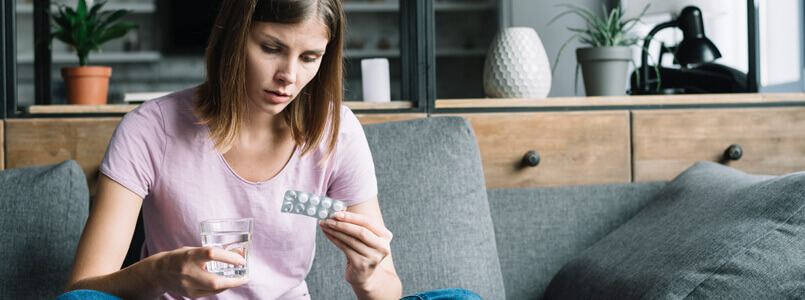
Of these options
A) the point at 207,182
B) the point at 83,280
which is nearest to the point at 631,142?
the point at 207,182

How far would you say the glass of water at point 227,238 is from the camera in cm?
90

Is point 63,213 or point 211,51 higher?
point 211,51

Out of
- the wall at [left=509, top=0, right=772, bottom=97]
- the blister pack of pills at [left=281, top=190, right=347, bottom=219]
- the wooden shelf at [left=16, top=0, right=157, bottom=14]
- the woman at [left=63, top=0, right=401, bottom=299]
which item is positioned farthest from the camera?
the wooden shelf at [left=16, top=0, right=157, bottom=14]

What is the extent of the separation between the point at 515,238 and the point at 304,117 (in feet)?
2.26

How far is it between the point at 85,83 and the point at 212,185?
744mm

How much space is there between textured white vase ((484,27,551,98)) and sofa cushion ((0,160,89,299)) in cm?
106

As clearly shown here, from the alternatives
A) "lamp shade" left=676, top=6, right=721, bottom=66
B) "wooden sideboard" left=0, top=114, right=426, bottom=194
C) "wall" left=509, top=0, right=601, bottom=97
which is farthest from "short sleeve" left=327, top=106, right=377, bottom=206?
"wall" left=509, top=0, right=601, bottom=97

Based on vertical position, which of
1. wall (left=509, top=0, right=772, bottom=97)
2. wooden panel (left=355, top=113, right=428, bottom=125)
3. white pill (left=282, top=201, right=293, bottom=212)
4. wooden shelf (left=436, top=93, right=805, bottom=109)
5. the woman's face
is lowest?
white pill (left=282, top=201, right=293, bottom=212)

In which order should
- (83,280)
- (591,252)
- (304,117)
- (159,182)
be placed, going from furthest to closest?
(591,252)
(304,117)
(159,182)
(83,280)

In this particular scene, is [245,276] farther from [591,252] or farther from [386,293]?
[591,252]

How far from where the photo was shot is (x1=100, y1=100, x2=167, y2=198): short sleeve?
1.11m

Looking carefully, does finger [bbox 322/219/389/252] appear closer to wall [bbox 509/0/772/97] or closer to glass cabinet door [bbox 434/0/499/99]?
wall [bbox 509/0/772/97]

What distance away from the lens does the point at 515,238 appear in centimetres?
170

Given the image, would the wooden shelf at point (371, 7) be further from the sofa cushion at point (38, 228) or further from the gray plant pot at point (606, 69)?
the sofa cushion at point (38, 228)
